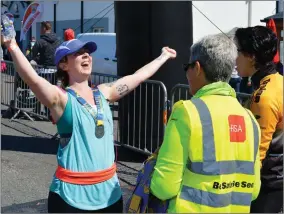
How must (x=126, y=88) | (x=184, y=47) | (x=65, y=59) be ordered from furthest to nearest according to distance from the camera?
(x=184, y=47) < (x=126, y=88) < (x=65, y=59)

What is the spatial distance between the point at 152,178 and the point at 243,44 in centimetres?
118

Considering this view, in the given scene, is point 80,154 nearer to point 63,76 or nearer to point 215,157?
point 63,76

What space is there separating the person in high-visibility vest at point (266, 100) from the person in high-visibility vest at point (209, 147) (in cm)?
52

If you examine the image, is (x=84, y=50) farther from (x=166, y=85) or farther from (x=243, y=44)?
(x=166, y=85)

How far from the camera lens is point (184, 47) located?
23.7 ft

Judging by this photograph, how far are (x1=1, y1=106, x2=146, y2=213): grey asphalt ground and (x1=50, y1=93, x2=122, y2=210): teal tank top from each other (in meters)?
2.59

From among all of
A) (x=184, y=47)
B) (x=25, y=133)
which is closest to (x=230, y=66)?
(x=184, y=47)

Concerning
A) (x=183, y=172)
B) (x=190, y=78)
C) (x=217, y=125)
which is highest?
(x=190, y=78)

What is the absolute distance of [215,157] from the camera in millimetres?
2414

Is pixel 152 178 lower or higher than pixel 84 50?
lower

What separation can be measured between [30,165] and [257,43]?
493 cm

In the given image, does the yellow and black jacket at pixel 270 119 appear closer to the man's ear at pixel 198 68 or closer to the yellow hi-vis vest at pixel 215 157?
the yellow hi-vis vest at pixel 215 157

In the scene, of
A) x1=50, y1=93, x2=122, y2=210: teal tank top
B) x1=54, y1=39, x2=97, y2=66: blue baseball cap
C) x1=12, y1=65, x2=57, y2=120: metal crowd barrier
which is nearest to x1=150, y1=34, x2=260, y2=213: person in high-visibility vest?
x1=50, y1=93, x2=122, y2=210: teal tank top

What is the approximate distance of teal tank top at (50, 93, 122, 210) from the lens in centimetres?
295
